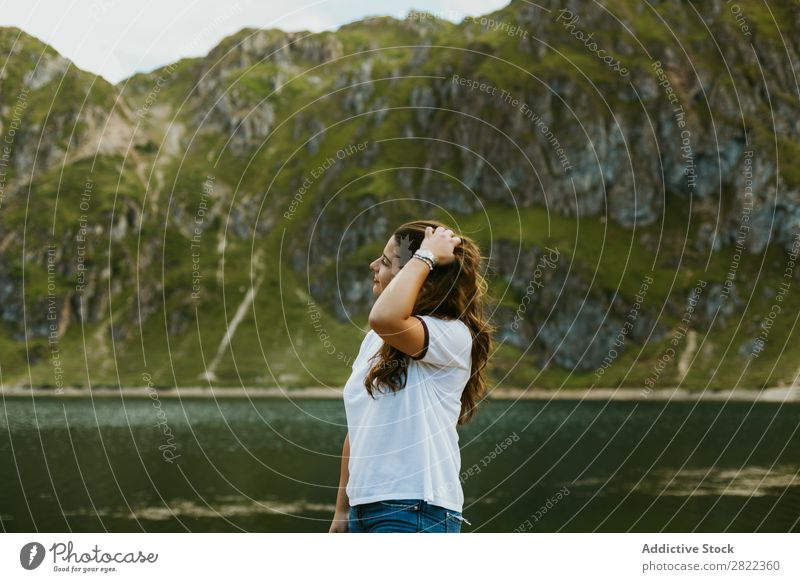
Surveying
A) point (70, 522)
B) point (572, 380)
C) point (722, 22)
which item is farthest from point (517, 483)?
point (722, 22)

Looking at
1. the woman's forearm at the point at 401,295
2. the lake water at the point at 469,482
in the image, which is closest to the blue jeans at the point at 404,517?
the woman's forearm at the point at 401,295

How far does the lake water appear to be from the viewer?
36719 mm

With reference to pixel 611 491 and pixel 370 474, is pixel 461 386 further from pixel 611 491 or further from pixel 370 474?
pixel 611 491

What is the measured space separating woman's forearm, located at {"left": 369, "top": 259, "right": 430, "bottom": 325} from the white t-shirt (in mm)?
187

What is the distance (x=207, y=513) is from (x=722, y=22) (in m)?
186

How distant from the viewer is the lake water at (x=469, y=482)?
36.7m

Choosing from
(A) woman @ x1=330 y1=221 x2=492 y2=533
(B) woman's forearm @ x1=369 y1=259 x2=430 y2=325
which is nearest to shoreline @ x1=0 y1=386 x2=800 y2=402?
(A) woman @ x1=330 y1=221 x2=492 y2=533

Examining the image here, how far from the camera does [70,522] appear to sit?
37062mm

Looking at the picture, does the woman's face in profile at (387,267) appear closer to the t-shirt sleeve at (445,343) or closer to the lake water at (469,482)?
the t-shirt sleeve at (445,343)

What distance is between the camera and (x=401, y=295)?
156 inches
